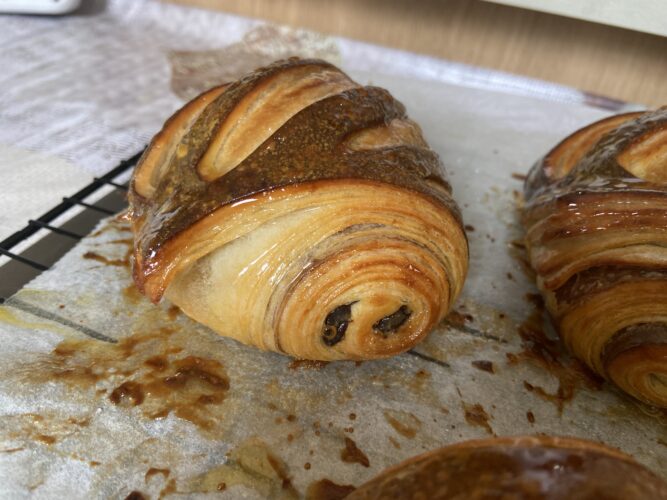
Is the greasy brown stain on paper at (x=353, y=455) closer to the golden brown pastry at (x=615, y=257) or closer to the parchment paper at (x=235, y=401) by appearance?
the parchment paper at (x=235, y=401)

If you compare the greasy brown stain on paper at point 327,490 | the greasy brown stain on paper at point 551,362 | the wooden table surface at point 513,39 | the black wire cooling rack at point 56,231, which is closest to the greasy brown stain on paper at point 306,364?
the greasy brown stain on paper at point 327,490

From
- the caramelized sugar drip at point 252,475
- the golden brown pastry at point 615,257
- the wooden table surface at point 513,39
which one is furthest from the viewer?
the wooden table surface at point 513,39

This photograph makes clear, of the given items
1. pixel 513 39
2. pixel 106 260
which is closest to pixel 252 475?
pixel 106 260

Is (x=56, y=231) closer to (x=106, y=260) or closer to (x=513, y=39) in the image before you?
(x=106, y=260)

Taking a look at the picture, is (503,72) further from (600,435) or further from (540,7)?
(600,435)

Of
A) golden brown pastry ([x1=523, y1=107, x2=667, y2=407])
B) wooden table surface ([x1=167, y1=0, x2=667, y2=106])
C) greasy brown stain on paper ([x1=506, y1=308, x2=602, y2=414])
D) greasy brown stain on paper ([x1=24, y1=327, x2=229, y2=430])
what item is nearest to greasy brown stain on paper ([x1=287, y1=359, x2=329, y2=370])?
greasy brown stain on paper ([x1=24, y1=327, x2=229, y2=430])

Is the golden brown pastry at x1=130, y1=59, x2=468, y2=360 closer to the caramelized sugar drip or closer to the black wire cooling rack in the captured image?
the caramelized sugar drip

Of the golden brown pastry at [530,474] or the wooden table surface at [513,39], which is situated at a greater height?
the wooden table surface at [513,39]
